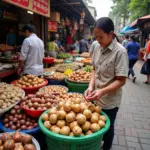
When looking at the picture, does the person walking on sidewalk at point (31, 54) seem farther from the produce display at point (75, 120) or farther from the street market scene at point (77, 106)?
the produce display at point (75, 120)

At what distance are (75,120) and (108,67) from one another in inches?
32.3

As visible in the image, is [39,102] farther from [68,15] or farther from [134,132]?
[68,15]

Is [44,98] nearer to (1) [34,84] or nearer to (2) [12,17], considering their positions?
(1) [34,84]

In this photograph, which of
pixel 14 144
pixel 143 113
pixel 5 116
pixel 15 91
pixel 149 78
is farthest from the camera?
pixel 149 78

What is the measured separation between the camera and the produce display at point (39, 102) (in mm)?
2873

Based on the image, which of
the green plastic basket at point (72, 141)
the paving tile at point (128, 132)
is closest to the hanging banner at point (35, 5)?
the green plastic basket at point (72, 141)

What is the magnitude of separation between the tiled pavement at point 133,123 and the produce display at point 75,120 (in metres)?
1.45

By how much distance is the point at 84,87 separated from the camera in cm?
451

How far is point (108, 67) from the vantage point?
234cm

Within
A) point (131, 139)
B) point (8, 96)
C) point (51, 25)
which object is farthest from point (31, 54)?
point (51, 25)

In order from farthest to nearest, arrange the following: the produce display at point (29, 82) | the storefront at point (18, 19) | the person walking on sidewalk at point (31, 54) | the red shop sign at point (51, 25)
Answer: the red shop sign at point (51, 25), the storefront at point (18, 19), the person walking on sidewalk at point (31, 54), the produce display at point (29, 82)

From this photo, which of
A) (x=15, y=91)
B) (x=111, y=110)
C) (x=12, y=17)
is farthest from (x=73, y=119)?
(x=12, y=17)

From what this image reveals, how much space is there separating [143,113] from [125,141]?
1.67 m

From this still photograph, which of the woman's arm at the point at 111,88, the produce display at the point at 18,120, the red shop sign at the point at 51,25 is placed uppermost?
the red shop sign at the point at 51,25
